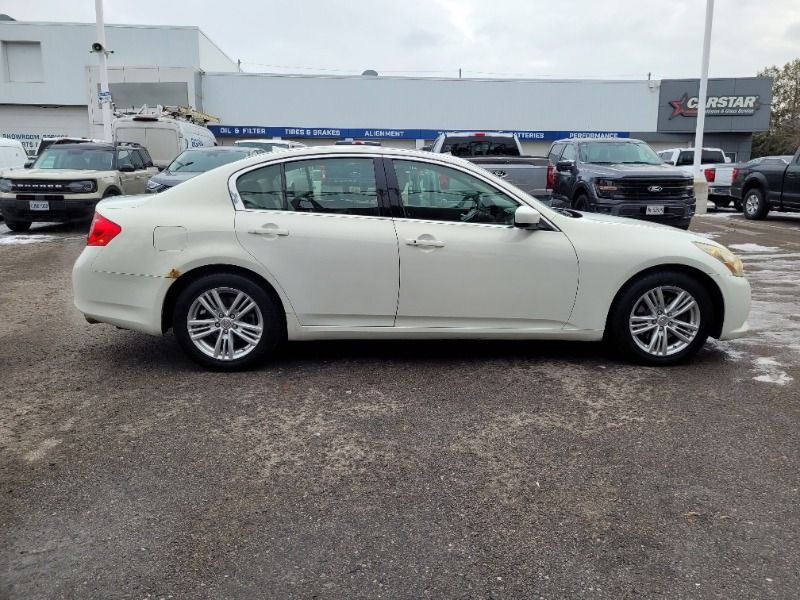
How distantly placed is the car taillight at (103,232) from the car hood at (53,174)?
9333 mm

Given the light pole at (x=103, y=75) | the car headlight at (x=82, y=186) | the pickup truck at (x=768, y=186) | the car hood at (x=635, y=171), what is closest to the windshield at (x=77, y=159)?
the car headlight at (x=82, y=186)

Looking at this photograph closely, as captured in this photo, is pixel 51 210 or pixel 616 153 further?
pixel 616 153

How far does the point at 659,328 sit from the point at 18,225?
13.0 meters

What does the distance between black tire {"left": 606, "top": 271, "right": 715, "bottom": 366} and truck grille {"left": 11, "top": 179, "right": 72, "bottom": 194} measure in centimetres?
1153

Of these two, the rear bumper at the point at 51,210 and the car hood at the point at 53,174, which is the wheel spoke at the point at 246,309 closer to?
the rear bumper at the point at 51,210

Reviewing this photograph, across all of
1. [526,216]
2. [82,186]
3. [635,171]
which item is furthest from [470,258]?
[82,186]

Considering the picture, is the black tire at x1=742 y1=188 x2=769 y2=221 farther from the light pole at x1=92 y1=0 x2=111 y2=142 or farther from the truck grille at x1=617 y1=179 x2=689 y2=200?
the light pole at x1=92 y1=0 x2=111 y2=142

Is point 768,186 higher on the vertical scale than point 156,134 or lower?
lower

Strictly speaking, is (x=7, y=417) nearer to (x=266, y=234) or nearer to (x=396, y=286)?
(x=266, y=234)

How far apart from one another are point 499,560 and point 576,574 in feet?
0.99

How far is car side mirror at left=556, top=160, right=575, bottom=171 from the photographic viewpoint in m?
13.4

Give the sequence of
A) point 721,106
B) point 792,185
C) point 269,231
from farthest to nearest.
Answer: point 721,106, point 792,185, point 269,231

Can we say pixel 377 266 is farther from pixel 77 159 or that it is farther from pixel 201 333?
pixel 77 159

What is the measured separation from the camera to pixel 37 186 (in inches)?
516
